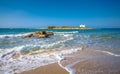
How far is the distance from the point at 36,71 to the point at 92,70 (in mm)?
1894

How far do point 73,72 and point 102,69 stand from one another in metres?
1.04

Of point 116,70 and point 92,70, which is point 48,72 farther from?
point 116,70

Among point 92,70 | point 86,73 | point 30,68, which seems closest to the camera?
point 86,73

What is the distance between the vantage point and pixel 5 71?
4.74m

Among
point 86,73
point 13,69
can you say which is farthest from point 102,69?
point 13,69

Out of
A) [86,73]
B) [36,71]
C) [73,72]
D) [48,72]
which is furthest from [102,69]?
[36,71]

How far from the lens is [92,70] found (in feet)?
15.5

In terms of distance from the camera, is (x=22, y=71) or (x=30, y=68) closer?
(x=22, y=71)

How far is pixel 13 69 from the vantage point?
4.97 m

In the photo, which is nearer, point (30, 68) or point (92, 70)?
point (92, 70)

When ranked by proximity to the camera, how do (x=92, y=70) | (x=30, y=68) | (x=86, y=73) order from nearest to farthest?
1. (x=86, y=73)
2. (x=92, y=70)
3. (x=30, y=68)

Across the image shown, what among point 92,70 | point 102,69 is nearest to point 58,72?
point 92,70

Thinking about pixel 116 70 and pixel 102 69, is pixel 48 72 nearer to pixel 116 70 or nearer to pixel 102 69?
pixel 102 69

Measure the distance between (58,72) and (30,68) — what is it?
1.15 m
